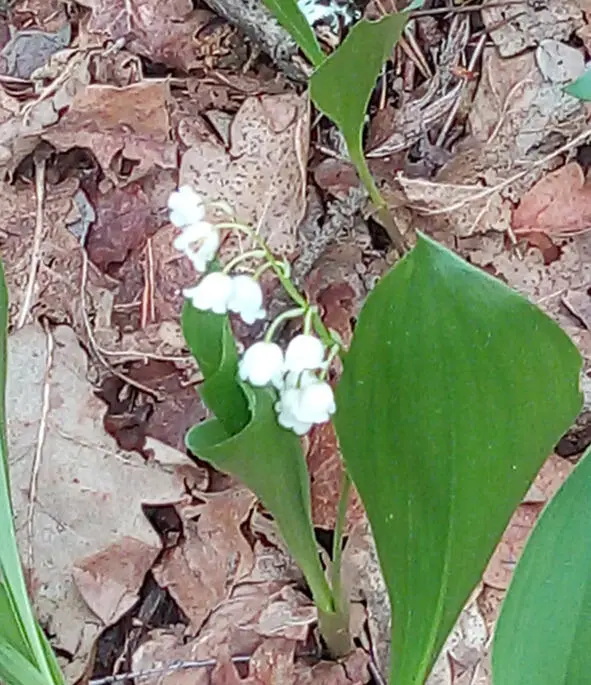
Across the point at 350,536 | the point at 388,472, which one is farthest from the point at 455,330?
the point at 350,536

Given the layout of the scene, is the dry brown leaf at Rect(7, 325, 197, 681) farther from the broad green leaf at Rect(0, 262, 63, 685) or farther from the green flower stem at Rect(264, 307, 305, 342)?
the green flower stem at Rect(264, 307, 305, 342)

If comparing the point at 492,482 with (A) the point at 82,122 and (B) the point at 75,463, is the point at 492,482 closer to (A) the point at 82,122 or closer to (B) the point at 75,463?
(B) the point at 75,463

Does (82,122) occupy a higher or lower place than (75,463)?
higher

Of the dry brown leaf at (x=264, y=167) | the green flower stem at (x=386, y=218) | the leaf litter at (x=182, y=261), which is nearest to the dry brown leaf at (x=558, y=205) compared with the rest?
the leaf litter at (x=182, y=261)

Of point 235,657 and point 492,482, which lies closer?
point 492,482

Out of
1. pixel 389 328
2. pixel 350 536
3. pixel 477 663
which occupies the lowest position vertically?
pixel 477 663

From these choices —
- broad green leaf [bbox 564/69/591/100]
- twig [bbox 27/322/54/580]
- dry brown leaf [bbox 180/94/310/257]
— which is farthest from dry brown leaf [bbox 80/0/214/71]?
broad green leaf [bbox 564/69/591/100]

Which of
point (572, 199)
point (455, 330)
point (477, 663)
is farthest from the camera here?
point (572, 199)
